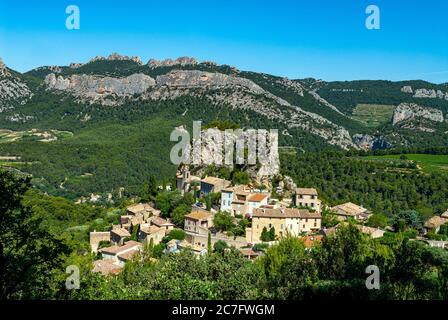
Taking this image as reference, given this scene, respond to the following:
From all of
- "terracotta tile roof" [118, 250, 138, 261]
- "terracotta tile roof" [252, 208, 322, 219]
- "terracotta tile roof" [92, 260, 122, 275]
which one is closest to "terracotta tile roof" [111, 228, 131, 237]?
"terracotta tile roof" [118, 250, 138, 261]

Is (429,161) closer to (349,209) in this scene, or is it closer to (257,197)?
(349,209)

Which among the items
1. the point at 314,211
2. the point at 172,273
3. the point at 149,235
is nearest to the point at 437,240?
the point at 314,211

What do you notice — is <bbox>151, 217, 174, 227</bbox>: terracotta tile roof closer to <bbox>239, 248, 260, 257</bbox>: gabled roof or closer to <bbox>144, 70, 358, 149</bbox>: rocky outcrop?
<bbox>239, 248, 260, 257</bbox>: gabled roof

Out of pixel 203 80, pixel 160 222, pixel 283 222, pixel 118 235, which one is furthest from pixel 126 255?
pixel 203 80

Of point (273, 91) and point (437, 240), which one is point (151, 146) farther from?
point (437, 240)
